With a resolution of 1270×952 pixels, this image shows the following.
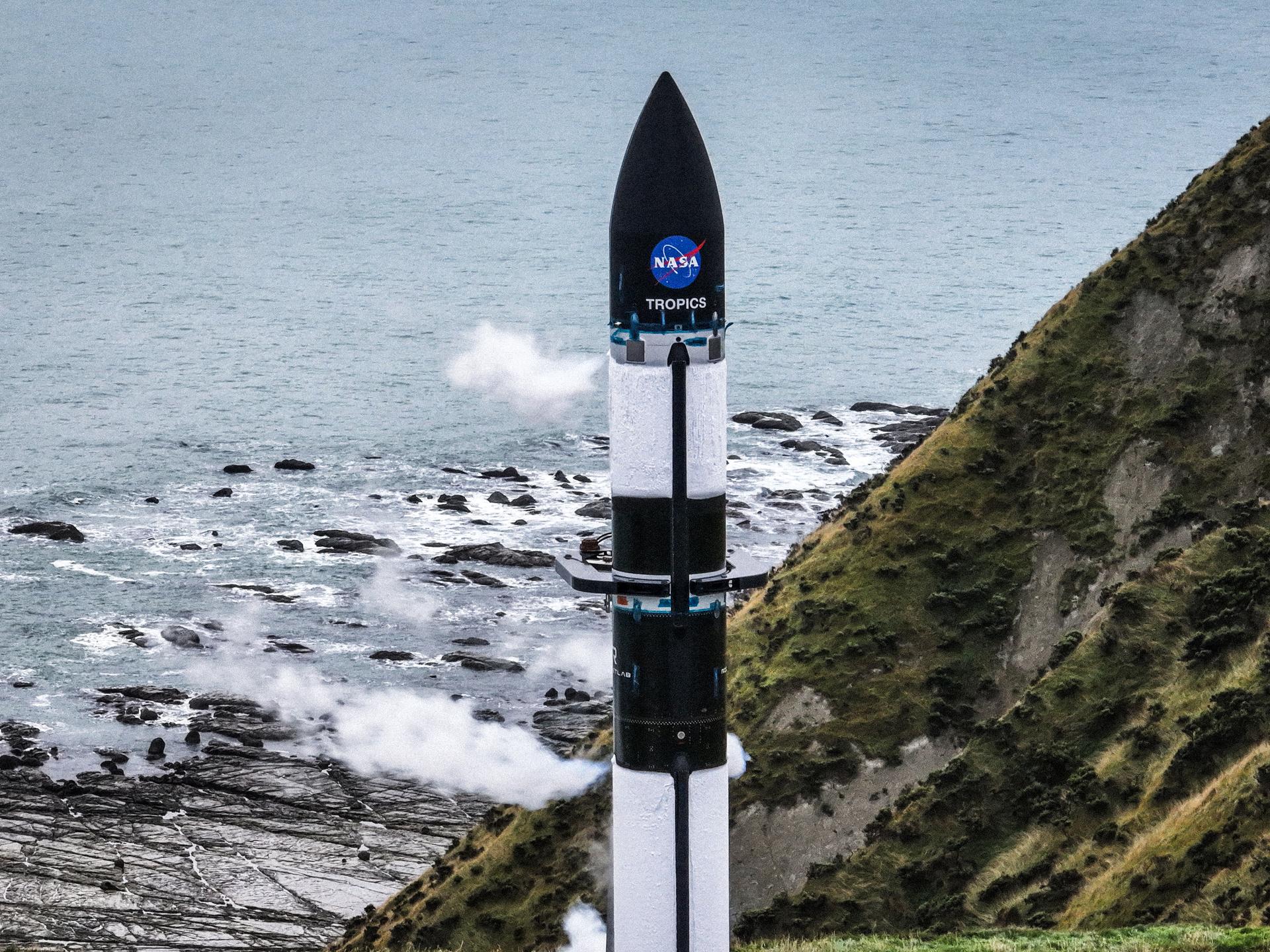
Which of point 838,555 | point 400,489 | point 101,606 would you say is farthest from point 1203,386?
point 400,489

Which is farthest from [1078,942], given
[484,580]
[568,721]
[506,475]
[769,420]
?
[769,420]

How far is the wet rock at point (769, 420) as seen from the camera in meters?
158

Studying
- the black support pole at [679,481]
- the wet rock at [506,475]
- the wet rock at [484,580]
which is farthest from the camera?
the wet rock at [506,475]

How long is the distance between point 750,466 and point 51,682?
60.8 m

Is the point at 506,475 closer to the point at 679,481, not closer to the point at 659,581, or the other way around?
the point at 659,581

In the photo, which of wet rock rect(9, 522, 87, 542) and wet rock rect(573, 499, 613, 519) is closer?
wet rock rect(573, 499, 613, 519)

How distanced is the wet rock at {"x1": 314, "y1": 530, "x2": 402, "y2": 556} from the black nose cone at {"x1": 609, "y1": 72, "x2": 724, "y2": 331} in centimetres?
9710

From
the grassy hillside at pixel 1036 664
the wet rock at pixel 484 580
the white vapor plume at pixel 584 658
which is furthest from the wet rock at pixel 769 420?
the grassy hillside at pixel 1036 664

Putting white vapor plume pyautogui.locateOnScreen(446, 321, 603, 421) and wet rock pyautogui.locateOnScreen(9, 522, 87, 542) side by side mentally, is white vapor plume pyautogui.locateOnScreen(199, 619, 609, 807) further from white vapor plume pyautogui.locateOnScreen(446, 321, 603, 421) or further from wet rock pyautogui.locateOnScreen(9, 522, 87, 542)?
white vapor plume pyautogui.locateOnScreen(446, 321, 603, 421)

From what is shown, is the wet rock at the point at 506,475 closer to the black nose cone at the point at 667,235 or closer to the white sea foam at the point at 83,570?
the white sea foam at the point at 83,570

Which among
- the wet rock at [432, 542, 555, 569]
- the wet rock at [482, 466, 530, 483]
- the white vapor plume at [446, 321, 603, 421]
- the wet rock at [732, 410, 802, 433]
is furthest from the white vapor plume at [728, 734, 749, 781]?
the white vapor plume at [446, 321, 603, 421]

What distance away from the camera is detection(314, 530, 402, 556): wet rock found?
12525 centimetres

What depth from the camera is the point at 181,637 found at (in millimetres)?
109312

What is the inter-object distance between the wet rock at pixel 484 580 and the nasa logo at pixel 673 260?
8887 centimetres
